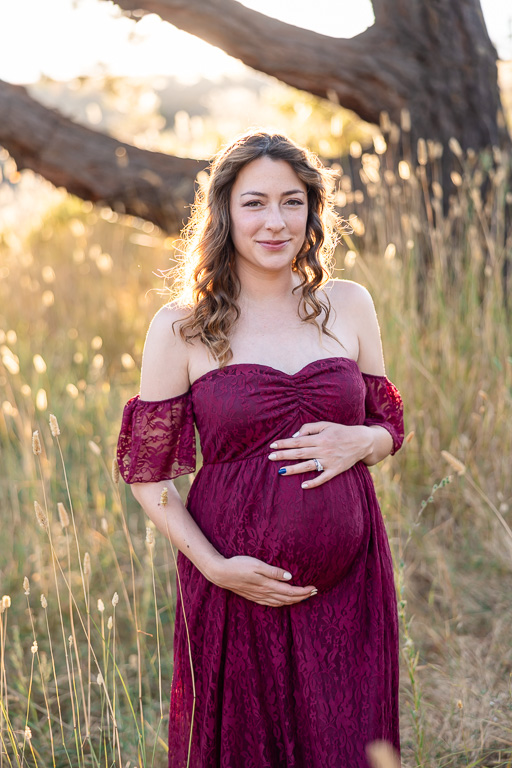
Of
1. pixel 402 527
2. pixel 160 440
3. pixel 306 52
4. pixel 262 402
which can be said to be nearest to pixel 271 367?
pixel 262 402

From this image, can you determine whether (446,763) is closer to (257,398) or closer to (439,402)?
(257,398)

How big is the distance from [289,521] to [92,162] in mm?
3450

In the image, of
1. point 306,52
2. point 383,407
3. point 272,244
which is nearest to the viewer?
point 272,244

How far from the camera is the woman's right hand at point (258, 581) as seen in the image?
5.93ft

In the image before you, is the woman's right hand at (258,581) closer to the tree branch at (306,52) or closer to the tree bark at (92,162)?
the tree bark at (92,162)

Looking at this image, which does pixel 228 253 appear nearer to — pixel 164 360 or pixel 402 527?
pixel 164 360

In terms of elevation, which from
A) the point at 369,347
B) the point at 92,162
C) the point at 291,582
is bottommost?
the point at 291,582

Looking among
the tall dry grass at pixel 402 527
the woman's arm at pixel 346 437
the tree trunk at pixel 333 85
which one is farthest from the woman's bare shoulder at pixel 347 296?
the tree trunk at pixel 333 85

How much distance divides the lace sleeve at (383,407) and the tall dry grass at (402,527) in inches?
14.7

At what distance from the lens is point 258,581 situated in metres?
1.81

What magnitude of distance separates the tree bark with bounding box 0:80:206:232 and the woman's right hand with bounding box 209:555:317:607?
10.2ft

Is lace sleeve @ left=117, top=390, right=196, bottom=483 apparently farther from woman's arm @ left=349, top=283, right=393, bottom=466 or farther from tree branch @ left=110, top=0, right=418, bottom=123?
tree branch @ left=110, top=0, right=418, bottom=123

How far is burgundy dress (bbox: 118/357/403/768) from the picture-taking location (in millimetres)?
1839

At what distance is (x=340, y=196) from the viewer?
12.0ft
